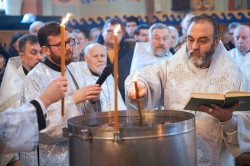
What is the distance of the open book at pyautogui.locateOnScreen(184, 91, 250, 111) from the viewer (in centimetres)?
220

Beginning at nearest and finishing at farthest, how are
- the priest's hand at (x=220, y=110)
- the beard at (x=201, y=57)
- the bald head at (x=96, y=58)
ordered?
the priest's hand at (x=220, y=110)
the beard at (x=201, y=57)
the bald head at (x=96, y=58)

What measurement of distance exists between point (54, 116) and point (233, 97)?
1.15 meters

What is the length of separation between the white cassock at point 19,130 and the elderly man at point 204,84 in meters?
0.75

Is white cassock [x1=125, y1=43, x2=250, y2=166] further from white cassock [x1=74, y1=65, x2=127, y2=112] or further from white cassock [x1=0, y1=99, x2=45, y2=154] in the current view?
white cassock [x1=74, y1=65, x2=127, y2=112]

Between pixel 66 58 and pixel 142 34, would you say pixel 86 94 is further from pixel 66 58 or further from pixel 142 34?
pixel 142 34

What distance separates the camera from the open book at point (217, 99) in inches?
86.7

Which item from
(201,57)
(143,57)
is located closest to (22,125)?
(201,57)

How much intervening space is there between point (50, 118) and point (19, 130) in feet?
1.95

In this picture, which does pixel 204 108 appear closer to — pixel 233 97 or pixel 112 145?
pixel 233 97

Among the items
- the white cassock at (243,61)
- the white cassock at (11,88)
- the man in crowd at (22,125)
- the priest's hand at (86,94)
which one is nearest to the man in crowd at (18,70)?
the white cassock at (11,88)

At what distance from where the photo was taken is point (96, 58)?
14.7 feet

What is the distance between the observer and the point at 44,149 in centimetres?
273

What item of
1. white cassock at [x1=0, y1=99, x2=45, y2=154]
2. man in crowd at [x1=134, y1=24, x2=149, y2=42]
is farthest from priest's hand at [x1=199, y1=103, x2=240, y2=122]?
man in crowd at [x1=134, y1=24, x2=149, y2=42]

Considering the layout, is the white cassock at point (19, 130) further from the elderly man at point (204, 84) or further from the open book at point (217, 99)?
the open book at point (217, 99)
